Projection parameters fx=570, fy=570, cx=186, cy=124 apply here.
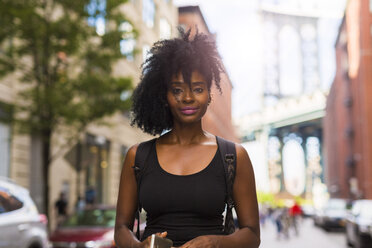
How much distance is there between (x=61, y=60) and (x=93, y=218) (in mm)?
5407

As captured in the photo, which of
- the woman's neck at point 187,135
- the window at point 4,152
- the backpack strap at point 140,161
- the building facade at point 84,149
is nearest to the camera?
the backpack strap at point 140,161

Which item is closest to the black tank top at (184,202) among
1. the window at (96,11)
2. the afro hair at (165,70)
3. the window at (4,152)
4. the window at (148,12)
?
the afro hair at (165,70)

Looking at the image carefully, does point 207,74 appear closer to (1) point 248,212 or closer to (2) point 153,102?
(2) point 153,102

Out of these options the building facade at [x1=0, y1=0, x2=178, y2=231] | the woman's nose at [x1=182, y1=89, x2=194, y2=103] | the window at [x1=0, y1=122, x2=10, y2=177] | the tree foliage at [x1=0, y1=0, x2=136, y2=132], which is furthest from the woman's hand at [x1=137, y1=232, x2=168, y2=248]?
the window at [x1=0, y1=122, x2=10, y2=177]

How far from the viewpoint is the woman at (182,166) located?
92.3 inches

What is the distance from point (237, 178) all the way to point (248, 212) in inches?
6.0

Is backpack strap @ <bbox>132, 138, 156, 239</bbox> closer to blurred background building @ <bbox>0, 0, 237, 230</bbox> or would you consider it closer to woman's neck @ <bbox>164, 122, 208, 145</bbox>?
woman's neck @ <bbox>164, 122, 208, 145</bbox>

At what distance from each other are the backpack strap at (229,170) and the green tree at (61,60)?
12119mm

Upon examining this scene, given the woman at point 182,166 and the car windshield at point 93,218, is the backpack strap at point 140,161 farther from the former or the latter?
the car windshield at point 93,218

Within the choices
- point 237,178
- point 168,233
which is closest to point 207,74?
point 237,178

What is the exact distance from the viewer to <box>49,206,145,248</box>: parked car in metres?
10.1

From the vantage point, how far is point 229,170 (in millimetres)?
2412

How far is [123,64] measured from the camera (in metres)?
31.9

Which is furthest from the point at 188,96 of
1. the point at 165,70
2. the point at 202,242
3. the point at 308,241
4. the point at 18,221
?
the point at 308,241
